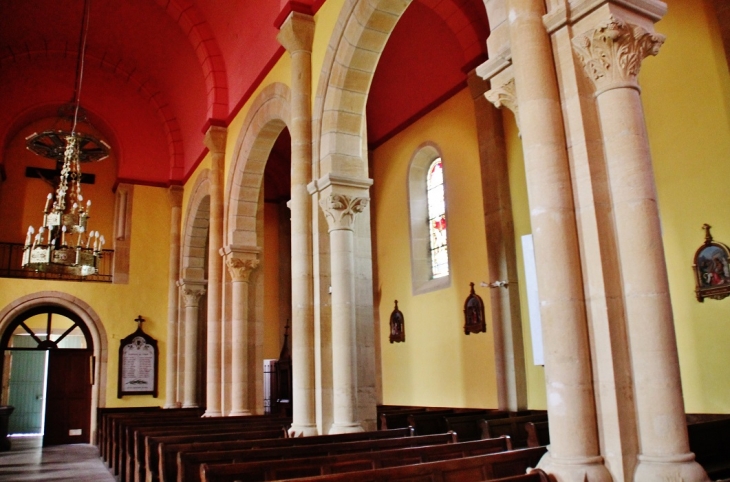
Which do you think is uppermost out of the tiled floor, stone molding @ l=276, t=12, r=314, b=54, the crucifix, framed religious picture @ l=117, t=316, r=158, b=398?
stone molding @ l=276, t=12, r=314, b=54

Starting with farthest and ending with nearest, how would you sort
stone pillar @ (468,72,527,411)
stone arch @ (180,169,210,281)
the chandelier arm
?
stone arch @ (180,169,210,281) → the chandelier arm → stone pillar @ (468,72,527,411)

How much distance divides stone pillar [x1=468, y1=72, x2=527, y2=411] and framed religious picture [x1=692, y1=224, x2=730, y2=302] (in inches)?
129

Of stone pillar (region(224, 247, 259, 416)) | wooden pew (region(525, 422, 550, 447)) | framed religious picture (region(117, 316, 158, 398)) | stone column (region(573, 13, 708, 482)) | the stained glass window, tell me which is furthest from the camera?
framed religious picture (region(117, 316, 158, 398))

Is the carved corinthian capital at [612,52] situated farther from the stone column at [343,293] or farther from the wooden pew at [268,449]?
the stone column at [343,293]

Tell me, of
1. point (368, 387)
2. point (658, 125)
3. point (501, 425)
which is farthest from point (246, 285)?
point (658, 125)

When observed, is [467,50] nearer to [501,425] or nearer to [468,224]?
[468,224]

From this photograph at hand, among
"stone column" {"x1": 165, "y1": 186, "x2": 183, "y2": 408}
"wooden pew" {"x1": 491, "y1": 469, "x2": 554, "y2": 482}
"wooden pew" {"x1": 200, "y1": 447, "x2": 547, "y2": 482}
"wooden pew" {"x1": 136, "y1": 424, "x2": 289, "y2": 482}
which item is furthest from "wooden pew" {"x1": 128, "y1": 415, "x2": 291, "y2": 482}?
"stone column" {"x1": 165, "y1": 186, "x2": 183, "y2": 408}

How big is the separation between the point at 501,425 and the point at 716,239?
3.33 meters

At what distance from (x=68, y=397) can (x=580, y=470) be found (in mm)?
14786

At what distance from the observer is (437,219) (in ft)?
43.7

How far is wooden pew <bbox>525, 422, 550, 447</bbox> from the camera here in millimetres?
6855

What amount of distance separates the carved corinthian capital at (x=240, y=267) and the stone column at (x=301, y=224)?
341 centimetres

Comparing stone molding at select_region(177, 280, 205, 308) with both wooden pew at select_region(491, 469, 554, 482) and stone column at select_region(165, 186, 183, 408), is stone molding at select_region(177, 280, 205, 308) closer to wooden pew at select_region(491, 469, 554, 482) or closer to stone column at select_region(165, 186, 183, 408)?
stone column at select_region(165, 186, 183, 408)

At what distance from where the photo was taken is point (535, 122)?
166 inches
